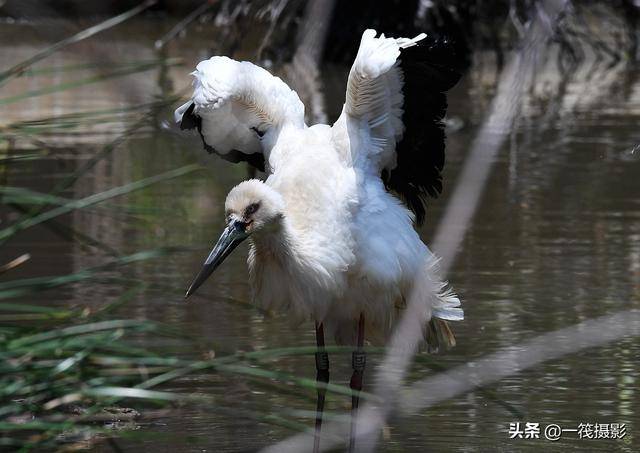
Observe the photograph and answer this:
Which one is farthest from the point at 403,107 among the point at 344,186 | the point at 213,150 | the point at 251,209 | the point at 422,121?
the point at 213,150

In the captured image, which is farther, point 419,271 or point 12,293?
point 419,271

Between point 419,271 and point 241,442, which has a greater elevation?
point 419,271

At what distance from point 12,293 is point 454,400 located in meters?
2.83

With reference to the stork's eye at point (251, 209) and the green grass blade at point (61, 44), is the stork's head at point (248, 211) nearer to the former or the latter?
the stork's eye at point (251, 209)

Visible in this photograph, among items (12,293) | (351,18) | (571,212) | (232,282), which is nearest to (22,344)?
(12,293)

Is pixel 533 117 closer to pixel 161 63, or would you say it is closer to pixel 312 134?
pixel 312 134

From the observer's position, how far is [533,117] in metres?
13.7

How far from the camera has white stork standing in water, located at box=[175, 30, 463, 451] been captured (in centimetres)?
529

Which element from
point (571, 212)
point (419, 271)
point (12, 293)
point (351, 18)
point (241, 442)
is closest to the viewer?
point (12, 293)

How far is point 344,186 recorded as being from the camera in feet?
17.7

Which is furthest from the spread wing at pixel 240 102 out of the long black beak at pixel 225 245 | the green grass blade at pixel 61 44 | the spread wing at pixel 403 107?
the green grass blade at pixel 61 44

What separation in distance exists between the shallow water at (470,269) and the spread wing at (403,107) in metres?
0.87

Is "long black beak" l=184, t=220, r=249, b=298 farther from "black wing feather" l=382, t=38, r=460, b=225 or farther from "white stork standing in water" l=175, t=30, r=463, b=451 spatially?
"black wing feather" l=382, t=38, r=460, b=225

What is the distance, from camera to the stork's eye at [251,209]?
5.14m
